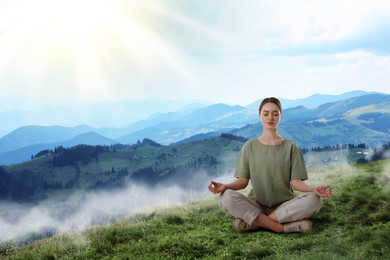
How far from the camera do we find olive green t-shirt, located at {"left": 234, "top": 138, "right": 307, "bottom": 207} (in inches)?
436

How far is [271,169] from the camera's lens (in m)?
11.2

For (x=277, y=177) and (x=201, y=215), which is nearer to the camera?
(x=277, y=177)

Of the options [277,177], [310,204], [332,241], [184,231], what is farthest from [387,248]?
[184,231]

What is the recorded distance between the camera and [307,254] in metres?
8.47

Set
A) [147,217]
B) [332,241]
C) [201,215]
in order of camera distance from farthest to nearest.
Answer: [147,217]
[201,215]
[332,241]

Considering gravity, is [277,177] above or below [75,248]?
above

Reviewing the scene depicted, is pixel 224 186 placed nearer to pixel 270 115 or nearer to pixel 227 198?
pixel 227 198

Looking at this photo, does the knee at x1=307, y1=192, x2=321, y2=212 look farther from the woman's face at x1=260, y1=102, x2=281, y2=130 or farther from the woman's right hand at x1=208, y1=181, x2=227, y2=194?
the woman's right hand at x1=208, y1=181, x2=227, y2=194

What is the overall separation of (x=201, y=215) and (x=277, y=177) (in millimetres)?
4493

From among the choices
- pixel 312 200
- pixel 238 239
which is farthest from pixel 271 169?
pixel 238 239

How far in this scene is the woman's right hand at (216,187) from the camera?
11.1 m

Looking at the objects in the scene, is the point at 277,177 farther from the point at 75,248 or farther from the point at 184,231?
the point at 75,248

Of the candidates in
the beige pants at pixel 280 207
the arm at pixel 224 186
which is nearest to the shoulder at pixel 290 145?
the beige pants at pixel 280 207

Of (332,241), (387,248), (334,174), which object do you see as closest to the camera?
(387,248)
